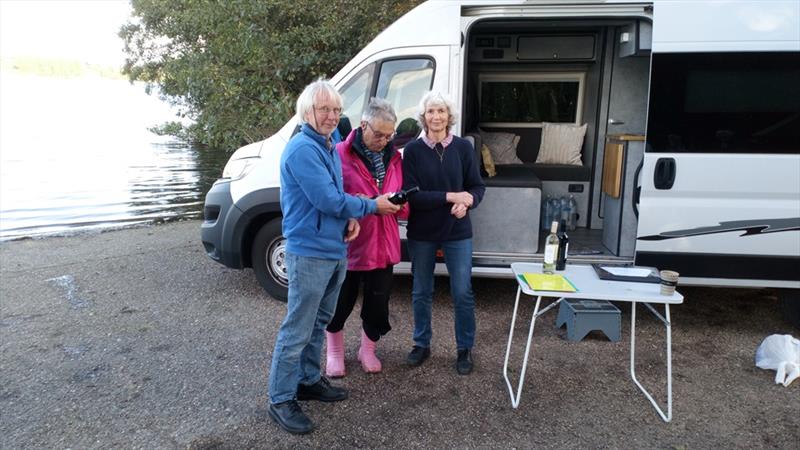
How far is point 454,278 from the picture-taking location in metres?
3.46

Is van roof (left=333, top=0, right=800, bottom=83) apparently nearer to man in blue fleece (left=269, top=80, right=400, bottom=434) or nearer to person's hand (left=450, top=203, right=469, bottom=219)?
person's hand (left=450, top=203, right=469, bottom=219)

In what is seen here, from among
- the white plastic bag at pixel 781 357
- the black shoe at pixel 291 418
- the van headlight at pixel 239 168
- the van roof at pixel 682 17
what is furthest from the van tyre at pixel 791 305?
the van headlight at pixel 239 168

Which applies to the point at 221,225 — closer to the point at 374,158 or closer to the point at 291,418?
the point at 374,158

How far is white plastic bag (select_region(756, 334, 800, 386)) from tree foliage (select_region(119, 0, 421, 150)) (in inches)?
223

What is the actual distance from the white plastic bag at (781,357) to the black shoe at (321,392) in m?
2.71

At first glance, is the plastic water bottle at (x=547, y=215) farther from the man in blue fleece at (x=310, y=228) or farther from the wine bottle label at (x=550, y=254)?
the man in blue fleece at (x=310, y=228)

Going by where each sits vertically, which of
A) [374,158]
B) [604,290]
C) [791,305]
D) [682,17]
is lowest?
[791,305]

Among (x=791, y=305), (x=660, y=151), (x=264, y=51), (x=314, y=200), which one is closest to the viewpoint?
(x=314, y=200)

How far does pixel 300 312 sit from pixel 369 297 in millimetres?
661

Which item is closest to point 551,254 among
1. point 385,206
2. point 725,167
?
point 385,206

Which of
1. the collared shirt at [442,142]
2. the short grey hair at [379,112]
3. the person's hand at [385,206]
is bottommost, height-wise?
the person's hand at [385,206]

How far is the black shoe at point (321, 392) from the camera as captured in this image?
3242 mm

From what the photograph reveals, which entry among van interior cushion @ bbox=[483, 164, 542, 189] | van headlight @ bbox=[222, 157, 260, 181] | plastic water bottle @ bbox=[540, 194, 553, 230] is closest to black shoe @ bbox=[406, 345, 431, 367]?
van interior cushion @ bbox=[483, 164, 542, 189]

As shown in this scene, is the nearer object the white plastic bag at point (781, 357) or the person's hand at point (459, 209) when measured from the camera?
the person's hand at point (459, 209)
